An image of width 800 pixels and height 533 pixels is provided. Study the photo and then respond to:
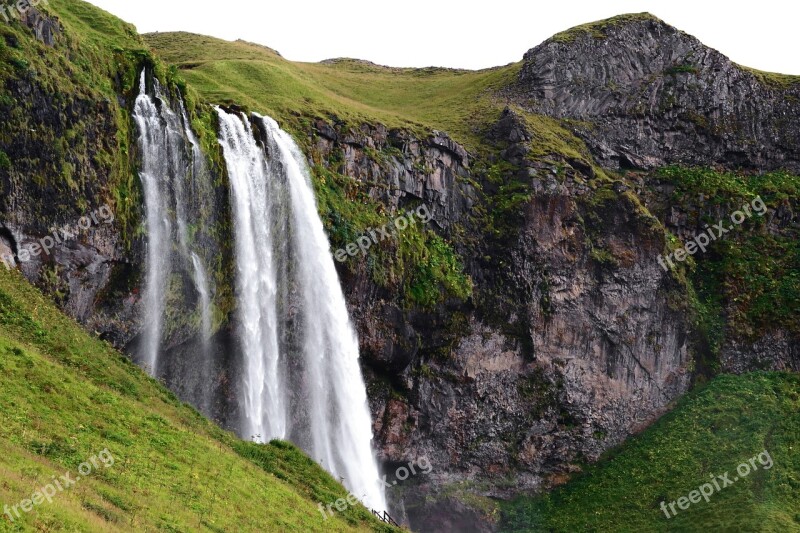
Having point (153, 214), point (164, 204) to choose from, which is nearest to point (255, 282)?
point (164, 204)

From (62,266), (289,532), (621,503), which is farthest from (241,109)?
(621,503)

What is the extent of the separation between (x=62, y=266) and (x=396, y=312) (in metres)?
19.8

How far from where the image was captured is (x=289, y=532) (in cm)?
2156

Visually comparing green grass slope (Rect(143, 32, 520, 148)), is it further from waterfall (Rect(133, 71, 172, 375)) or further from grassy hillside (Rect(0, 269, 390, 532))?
grassy hillside (Rect(0, 269, 390, 532))

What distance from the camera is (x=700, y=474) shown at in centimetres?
4438

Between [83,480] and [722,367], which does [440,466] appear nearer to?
[722,367]

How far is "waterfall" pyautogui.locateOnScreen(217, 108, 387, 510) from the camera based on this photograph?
1460 inches

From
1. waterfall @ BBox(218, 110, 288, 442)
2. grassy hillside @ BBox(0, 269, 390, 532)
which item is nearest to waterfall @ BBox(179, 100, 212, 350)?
waterfall @ BBox(218, 110, 288, 442)

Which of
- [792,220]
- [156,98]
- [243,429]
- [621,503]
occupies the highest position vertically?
[156,98]

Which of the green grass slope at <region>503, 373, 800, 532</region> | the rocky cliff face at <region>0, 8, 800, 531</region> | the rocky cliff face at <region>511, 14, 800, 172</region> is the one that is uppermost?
the rocky cliff face at <region>511, 14, 800, 172</region>

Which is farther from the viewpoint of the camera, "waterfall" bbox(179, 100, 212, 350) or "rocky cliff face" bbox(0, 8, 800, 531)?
"rocky cliff face" bbox(0, 8, 800, 531)

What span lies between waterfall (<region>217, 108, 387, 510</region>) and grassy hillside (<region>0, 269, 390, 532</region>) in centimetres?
787

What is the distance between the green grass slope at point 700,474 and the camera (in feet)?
134

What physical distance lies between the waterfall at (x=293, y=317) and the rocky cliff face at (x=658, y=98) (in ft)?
98.0
